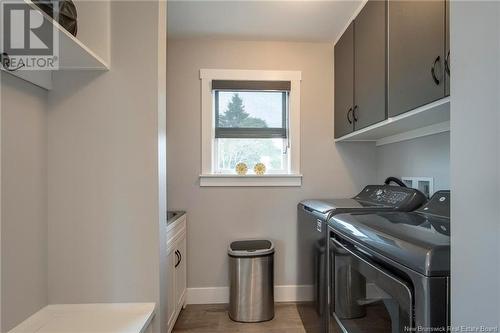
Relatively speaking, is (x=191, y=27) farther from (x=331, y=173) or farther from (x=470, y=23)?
(x=470, y=23)

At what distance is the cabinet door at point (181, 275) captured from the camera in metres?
2.10

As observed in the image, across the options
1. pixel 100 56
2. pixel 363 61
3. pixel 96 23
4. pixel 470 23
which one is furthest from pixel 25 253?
pixel 363 61

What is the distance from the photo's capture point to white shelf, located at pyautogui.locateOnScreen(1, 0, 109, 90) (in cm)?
102

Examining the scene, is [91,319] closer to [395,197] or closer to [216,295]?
[216,295]

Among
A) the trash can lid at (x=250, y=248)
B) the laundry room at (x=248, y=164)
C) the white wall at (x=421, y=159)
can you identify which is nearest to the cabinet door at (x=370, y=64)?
the laundry room at (x=248, y=164)

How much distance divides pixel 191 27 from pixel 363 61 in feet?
4.37

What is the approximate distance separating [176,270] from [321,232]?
1.13 meters

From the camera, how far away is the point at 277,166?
2.59m

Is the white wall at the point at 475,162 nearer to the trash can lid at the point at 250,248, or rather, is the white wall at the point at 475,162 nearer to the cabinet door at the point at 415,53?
the cabinet door at the point at 415,53

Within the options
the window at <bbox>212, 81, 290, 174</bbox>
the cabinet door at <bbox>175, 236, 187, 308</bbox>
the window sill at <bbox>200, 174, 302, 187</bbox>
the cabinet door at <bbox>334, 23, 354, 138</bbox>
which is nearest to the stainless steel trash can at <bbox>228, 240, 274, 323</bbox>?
the cabinet door at <bbox>175, 236, 187, 308</bbox>

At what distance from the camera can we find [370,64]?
1.75 meters

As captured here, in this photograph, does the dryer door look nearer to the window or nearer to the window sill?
the window sill

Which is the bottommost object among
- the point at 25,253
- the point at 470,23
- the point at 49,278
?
the point at 49,278

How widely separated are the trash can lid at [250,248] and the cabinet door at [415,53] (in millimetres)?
1300
